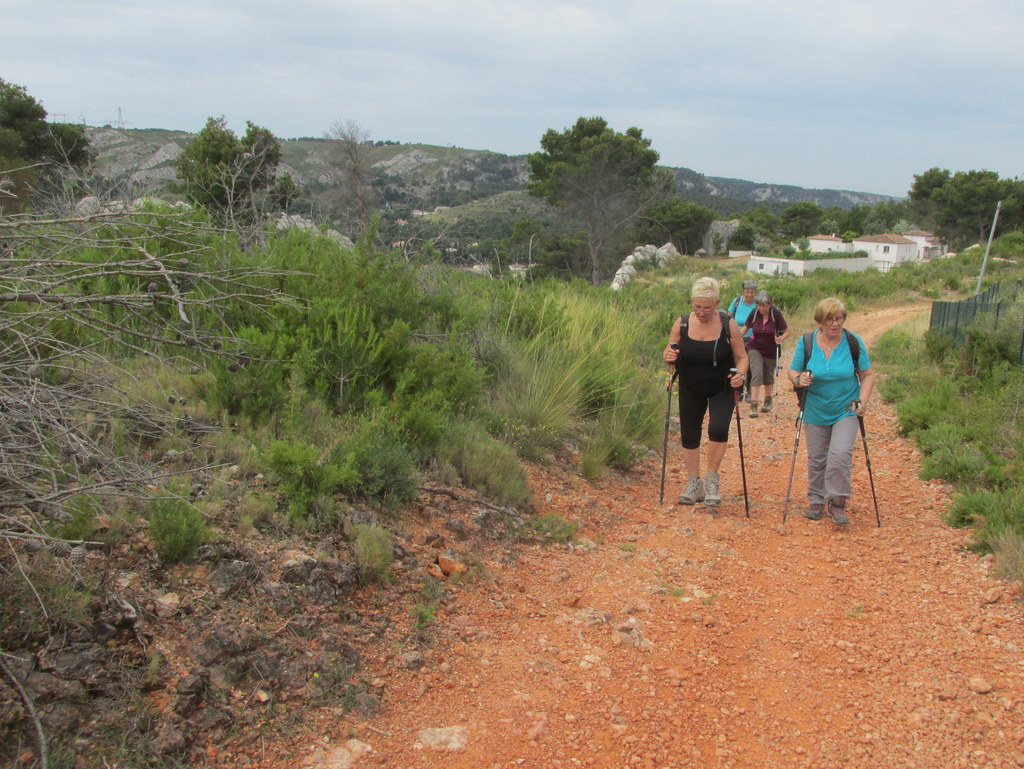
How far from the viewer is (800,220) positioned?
87812 millimetres

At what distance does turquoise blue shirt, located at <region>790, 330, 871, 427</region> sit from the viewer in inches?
233

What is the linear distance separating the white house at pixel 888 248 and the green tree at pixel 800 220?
56.1 ft

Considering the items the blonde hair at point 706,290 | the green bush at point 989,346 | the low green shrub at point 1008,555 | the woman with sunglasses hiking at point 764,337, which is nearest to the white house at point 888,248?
the green bush at point 989,346

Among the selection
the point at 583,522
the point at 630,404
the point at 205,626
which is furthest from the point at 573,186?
the point at 205,626

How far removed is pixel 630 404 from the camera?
26.5 ft

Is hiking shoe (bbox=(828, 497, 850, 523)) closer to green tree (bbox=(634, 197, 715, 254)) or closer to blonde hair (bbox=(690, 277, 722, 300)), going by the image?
blonde hair (bbox=(690, 277, 722, 300))

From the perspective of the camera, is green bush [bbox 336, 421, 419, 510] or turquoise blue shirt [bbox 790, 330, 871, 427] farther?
turquoise blue shirt [bbox 790, 330, 871, 427]

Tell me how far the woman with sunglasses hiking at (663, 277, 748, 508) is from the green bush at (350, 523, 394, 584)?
2936 mm

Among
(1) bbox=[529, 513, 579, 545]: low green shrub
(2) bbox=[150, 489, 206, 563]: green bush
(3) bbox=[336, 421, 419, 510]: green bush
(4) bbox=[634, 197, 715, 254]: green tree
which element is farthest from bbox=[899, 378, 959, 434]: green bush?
(4) bbox=[634, 197, 715, 254]: green tree

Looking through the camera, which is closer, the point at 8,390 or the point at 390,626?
the point at 8,390

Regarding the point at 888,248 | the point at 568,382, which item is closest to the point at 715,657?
the point at 568,382

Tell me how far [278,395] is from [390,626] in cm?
205

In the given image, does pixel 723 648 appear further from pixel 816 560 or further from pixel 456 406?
pixel 456 406

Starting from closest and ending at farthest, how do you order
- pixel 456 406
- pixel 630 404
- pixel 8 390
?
pixel 8 390 → pixel 456 406 → pixel 630 404
